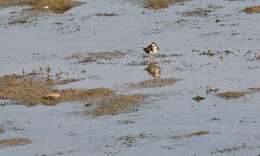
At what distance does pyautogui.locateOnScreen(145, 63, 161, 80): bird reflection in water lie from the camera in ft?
101

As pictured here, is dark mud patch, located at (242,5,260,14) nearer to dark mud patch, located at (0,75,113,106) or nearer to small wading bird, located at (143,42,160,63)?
small wading bird, located at (143,42,160,63)

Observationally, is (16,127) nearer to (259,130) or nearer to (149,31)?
(259,130)

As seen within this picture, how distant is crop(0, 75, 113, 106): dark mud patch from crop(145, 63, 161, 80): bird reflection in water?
2.53m

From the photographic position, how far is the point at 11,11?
4872cm

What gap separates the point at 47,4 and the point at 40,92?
21.3 metres

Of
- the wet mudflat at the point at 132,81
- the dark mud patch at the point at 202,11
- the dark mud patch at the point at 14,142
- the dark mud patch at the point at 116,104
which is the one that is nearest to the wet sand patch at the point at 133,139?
the wet mudflat at the point at 132,81

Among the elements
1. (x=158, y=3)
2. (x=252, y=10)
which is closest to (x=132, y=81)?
(x=252, y=10)

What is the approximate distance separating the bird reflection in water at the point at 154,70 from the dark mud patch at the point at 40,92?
253cm

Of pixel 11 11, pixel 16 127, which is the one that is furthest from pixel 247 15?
pixel 16 127

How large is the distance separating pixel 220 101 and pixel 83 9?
23.1m

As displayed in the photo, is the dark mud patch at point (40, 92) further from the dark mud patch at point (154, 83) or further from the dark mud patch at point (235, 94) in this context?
the dark mud patch at point (235, 94)

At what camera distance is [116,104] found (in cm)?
2709

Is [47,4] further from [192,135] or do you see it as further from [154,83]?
[192,135]

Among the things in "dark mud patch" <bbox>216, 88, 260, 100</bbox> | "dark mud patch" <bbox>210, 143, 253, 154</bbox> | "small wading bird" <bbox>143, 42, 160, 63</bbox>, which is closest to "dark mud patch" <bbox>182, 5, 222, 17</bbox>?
"small wading bird" <bbox>143, 42, 160, 63</bbox>
